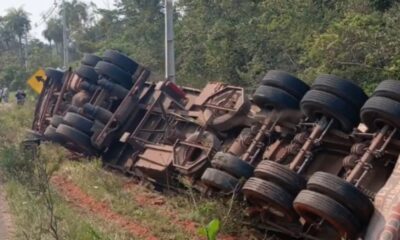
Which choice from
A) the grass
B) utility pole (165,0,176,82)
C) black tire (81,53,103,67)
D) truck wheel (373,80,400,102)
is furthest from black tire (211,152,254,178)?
utility pole (165,0,176,82)

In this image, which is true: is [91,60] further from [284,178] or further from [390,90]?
Answer: [390,90]

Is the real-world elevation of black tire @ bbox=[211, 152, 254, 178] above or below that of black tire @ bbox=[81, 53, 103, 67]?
below

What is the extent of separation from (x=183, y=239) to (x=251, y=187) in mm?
896

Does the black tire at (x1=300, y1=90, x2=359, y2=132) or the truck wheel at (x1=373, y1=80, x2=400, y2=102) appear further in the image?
the black tire at (x1=300, y1=90, x2=359, y2=132)

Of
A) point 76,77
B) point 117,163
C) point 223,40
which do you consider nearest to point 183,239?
point 117,163

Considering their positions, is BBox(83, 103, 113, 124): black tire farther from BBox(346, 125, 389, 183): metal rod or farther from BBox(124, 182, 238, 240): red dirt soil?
BBox(346, 125, 389, 183): metal rod

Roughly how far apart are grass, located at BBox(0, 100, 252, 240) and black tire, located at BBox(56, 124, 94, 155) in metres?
0.33

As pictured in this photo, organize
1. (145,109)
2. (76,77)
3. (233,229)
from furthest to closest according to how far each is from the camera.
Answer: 1. (76,77)
2. (145,109)
3. (233,229)

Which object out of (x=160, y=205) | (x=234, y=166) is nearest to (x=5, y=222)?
(x=160, y=205)

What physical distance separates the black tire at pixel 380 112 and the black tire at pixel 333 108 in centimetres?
32

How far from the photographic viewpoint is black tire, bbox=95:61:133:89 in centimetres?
1079

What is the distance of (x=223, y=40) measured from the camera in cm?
1802

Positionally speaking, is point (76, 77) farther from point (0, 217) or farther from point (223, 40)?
point (223, 40)

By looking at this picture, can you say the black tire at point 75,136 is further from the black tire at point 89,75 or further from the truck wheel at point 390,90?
the truck wheel at point 390,90
